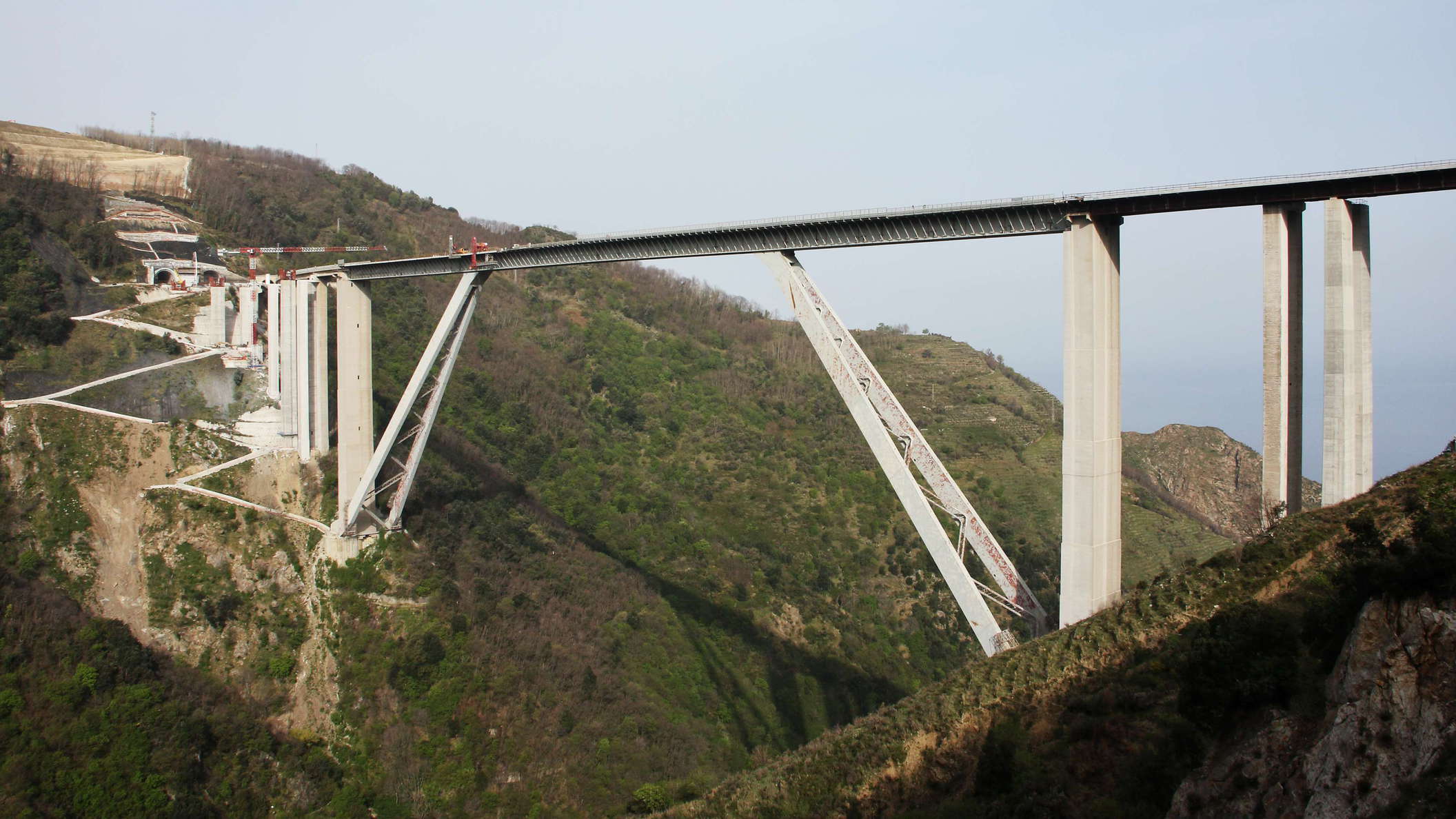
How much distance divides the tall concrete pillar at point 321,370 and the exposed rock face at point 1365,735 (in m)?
28.0

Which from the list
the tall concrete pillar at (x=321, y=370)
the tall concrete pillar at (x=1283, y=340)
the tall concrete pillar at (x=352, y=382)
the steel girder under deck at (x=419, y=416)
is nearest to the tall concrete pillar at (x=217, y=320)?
the tall concrete pillar at (x=321, y=370)

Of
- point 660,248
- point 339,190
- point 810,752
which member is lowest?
point 810,752

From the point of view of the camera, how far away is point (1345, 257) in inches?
493

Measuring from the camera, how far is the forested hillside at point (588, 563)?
25500mm

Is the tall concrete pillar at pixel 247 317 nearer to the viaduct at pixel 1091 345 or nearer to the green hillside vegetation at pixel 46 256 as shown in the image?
the green hillside vegetation at pixel 46 256

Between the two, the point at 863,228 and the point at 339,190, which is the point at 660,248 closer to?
the point at 863,228

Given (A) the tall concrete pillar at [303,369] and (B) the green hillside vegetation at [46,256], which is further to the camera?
(B) the green hillside vegetation at [46,256]

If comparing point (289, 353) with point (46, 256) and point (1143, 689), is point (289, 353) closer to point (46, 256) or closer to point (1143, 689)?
point (46, 256)

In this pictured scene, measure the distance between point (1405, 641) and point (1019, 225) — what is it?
8921 millimetres

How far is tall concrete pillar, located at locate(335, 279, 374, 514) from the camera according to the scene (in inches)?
1159

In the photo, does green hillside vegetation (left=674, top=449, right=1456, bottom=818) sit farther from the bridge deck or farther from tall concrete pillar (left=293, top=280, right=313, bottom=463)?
tall concrete pillar (left=293, top=280, right=313, bottom=463)

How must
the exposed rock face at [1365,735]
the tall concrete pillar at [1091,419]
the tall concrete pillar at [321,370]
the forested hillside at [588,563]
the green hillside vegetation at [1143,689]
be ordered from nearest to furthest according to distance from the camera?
the exposed rock face at [1365,735] < the green hillside vegetation at [1143,689] < the tall concrete pillar at [1091,419] < the forested hillside at [588,563] < the tall concrete pillar at [321,370]

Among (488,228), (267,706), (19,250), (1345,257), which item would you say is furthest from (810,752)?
(488,228)

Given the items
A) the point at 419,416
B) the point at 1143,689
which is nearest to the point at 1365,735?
the point at 1143,689
